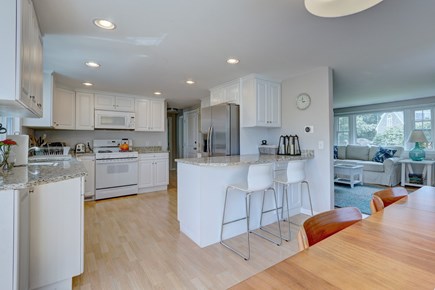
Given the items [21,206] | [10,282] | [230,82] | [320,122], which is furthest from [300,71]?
[10,282]

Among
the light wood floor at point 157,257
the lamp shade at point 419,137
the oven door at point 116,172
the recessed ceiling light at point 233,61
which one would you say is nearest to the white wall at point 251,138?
the recessed ceiling light at point 233,61

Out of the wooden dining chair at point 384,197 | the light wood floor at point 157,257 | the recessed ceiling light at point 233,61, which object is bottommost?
the light wood floor at point 157,257

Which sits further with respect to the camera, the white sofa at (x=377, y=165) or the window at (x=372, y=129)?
the window at (x=372, y=129)

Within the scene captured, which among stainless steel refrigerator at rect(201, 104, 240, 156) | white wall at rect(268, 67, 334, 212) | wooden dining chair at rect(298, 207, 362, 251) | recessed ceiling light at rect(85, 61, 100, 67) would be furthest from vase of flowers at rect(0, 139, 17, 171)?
white wall at rect(268, 67, 334, 212)

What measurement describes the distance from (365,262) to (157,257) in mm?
1960

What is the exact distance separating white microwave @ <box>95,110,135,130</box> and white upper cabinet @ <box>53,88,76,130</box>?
432 mm

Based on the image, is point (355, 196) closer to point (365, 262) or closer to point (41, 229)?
point (365, 262)

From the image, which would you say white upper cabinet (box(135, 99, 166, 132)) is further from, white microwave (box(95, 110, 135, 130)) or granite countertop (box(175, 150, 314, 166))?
granite countertop (box(175, 150, 314, 166))

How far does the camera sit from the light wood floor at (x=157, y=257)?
1792 millimetres

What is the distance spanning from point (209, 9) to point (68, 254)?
2.20 meters

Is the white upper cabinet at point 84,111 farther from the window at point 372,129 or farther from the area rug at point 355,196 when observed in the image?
the window at point 372,129

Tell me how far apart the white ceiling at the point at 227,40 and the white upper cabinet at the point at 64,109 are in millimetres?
438

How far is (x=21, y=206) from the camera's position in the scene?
4.19 feet

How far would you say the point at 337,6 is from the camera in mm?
1153
